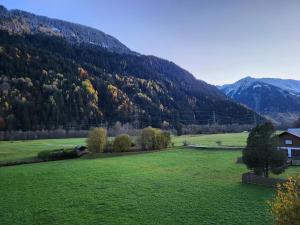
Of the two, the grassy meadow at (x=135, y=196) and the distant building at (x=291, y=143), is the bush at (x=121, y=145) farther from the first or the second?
the distant building at (x=291, y=143)

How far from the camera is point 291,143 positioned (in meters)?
69.0

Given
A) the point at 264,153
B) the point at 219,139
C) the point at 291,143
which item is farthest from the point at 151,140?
the point at 264,153

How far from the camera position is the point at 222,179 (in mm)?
48312

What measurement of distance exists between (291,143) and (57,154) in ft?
173

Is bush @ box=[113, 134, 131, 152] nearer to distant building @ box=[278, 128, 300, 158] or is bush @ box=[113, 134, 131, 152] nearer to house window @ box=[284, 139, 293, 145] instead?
distant building @ box=[278, 128, 300, 158]

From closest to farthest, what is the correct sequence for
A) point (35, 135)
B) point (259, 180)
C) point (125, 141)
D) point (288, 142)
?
1. point (259, 180)
2. point (288, 142)
3. point (125, 141)
4. point (35, 135)

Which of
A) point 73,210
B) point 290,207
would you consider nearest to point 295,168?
point 73,210

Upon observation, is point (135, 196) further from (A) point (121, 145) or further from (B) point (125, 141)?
(B) point (125, 141)

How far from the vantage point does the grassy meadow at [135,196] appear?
32.0m

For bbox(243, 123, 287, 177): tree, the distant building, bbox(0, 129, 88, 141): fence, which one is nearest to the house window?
the distant building

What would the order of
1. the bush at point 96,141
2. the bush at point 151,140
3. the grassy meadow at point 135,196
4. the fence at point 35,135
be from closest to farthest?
the grassy meadow at point 135,196, the bush at point 96,141, the bush at point 151,140, the fence at point 35,135

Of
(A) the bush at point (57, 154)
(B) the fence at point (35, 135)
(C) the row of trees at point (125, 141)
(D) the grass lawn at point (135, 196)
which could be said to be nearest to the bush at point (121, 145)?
(C) the row of trees at point (125, 141)

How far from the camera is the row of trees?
93625 mm

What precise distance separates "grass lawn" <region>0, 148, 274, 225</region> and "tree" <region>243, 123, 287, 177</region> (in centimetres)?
337
